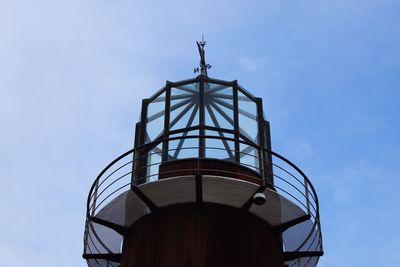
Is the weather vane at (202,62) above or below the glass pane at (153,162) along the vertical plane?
above

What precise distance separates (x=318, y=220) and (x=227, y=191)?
291 centimetres

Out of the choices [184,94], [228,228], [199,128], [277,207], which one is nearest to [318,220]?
[277,207]

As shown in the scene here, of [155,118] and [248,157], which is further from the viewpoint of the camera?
[155,118]

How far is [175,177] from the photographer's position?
56.9 ft

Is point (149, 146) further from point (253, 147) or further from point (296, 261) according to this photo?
point (296, 261)

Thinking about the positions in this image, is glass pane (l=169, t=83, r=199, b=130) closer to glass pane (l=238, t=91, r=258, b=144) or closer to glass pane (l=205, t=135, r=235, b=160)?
glass pane (l=205, t=135, r=235, b=160)

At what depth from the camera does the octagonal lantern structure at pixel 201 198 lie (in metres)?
17.1

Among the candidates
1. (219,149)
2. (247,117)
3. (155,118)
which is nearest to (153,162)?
(155,118)

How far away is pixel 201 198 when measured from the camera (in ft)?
57.5

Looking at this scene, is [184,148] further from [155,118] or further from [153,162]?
[155,118]

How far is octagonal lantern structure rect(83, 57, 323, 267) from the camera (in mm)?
17125

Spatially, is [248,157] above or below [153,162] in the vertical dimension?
above

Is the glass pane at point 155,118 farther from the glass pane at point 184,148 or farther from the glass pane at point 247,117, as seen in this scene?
the glass pane at point 247,117

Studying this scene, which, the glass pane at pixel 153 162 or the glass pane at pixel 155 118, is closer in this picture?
the glass pane at pixel 153 162
